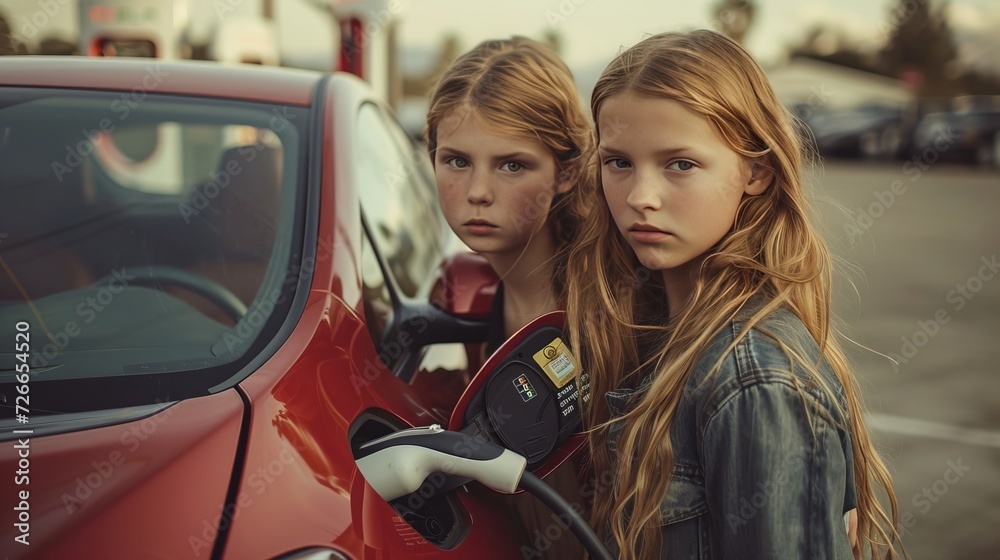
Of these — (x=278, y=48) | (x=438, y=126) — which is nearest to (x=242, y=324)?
(x=438, y=126)

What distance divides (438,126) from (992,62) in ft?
157

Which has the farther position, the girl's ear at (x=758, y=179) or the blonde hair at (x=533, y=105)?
→ the blonde hair at (x=533, y=105)

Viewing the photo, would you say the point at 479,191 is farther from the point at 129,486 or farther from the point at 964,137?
the point at 964,137

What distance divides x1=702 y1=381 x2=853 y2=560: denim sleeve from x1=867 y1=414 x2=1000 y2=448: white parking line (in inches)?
127

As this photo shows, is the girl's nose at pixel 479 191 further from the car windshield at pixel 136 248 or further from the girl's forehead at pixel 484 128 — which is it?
the car windshield at pixel 136 248

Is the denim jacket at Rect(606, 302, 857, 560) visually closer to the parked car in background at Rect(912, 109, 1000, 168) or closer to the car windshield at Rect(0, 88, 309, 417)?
the car windshield at Rect(0, 88, 309, 417)

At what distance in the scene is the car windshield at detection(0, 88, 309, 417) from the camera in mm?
1511

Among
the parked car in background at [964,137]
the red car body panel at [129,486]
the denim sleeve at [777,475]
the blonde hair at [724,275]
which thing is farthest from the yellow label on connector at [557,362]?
the parked car in background at [964,137]

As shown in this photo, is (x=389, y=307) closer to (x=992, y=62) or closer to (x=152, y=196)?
(x=152, y=196)

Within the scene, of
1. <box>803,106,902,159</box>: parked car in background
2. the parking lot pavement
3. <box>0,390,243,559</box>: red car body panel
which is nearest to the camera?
<box>0,390,243,559</box>: red car body panel

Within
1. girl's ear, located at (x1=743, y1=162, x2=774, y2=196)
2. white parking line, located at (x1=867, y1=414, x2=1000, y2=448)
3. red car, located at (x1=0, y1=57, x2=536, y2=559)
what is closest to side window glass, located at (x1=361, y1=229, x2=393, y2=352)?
red car, located at (x1=0, y1=57, x2=536, y2=559)

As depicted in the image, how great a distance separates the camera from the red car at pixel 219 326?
3.79 feet

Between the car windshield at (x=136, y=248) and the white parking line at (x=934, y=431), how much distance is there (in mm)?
3242

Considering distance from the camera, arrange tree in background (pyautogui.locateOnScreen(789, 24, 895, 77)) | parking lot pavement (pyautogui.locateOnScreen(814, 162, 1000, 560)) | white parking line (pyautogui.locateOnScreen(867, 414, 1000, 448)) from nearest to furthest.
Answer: parking lot pavement (pyautogui.locateOnScreen(814, 162, 1000, 560)) → white parking line (pyautogui.locateOnScreen(867, 414, 1000, 448)) → tree in background (pyautogui.locateOnScreen(789, 24, 895, 77))
